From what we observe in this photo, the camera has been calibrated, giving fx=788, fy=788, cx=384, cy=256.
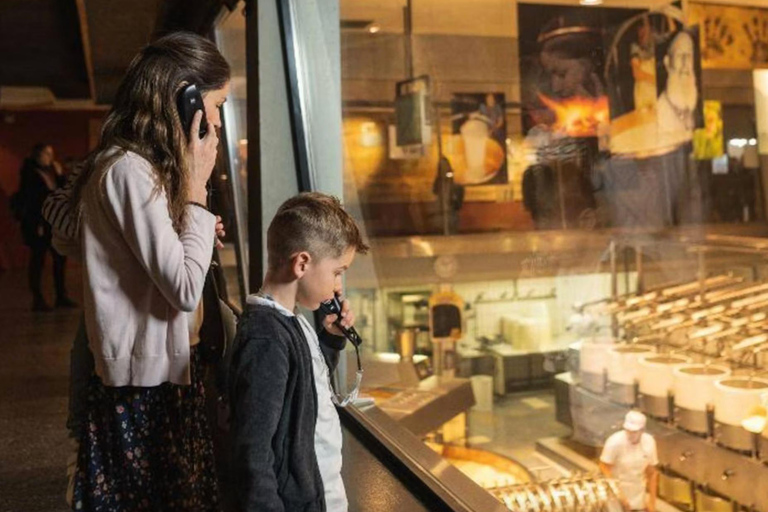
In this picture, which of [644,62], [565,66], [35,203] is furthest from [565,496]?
[35,203]

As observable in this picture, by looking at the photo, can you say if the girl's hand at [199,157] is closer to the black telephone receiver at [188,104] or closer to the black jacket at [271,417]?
the black telephone receiver at [188,104]

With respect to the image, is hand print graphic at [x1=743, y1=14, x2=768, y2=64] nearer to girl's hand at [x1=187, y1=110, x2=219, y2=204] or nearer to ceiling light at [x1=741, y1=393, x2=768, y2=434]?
ceiling light at [x1=741, y1=393, x2=768, y2=434]

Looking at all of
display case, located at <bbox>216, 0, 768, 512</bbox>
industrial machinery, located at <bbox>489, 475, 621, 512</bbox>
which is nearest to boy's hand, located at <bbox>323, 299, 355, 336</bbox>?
display case, located at <bbox>216, 0, 768, 512</bbox>

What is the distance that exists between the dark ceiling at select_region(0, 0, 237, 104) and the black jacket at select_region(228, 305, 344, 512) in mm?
2241

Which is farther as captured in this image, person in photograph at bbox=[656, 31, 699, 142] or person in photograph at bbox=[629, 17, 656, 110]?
person in photograph at bbox=[629, 17, 656, 110]

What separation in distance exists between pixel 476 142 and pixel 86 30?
3.75 m

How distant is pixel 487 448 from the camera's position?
12.1 ft

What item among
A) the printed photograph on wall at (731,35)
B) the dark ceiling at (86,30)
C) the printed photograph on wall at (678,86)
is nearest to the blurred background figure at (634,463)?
the printed photograph on wall at (678,86)

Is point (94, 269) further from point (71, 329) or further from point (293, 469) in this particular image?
point (71, 329)

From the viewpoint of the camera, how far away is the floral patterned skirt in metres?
1.53

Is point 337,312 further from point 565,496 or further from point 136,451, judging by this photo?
point 565,496

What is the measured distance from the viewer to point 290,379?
4.72 ft

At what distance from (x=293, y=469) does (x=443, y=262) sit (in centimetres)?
333

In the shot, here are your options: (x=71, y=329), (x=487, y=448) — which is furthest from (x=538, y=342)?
(x=71, y=329)
